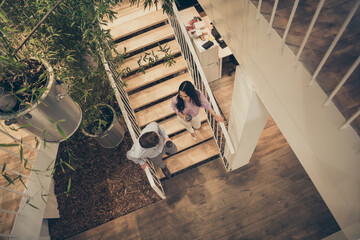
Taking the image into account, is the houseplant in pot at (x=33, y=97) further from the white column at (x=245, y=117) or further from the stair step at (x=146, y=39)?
the stair step at (x=146, y=39)

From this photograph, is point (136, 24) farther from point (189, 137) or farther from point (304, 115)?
point (304, 115)

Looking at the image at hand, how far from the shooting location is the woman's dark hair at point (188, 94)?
3.06m

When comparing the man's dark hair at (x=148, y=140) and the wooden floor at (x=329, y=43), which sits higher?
the wooden floor at (x=329, y=43)

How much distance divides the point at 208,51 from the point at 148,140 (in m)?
2.60

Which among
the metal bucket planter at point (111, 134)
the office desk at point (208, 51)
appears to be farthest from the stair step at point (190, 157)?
the office desk at point (208, 51)

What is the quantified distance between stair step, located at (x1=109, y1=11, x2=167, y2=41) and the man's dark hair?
2.28 m

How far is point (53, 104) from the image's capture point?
176 cm

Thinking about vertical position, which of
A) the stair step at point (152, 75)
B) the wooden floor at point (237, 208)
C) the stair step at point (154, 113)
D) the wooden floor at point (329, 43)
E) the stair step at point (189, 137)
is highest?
the wooden floor at point (329, 43)

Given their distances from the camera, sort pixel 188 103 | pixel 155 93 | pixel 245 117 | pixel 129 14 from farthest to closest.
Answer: pixel 129 14
pixel 155 93
pixel 188 103
pixel 245 117

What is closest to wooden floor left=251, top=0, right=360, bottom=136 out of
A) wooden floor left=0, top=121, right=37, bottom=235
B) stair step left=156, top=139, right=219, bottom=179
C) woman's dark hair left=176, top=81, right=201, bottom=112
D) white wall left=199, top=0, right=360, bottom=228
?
white wall left=199, top=0, right=360, bottom=228

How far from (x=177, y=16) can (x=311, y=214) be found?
4.01 metres

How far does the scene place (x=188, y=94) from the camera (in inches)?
122

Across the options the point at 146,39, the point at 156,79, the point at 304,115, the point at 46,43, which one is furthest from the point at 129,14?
the point at 304,115

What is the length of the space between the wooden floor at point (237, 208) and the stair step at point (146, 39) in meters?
2.61
